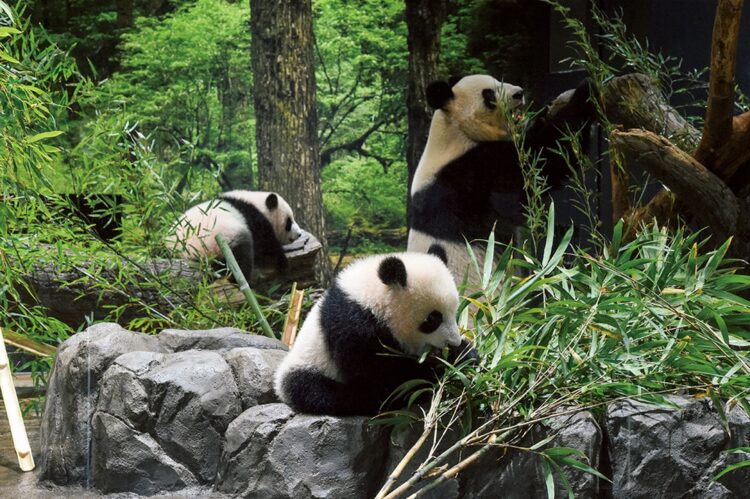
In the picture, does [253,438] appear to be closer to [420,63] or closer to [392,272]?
[392,272]

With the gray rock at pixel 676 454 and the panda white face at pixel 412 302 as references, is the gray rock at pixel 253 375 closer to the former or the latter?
the panda white face at pixel 412 302

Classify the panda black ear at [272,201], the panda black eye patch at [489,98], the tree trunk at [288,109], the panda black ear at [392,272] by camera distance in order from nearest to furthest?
the panda black ear at [392,272] < the panda black eye patch at [489,98] < the panda black ear at [272,201] < the tree trunk at [288,109]

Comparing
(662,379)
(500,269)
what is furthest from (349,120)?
(662,379)

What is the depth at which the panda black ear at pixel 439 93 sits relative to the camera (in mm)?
4211

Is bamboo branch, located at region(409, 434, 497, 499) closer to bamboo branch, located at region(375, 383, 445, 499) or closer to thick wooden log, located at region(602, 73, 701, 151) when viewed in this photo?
bamboo branch, located at region(375, 383, 445, 499)

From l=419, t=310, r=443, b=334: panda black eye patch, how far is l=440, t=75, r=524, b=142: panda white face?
5.68 ft

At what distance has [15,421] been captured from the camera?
3.29m

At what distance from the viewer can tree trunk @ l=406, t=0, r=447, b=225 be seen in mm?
6133

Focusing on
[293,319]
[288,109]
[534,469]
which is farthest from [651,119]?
[288,109]

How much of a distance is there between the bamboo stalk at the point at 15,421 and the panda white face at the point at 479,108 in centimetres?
232

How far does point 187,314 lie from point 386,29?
2883 millimetres

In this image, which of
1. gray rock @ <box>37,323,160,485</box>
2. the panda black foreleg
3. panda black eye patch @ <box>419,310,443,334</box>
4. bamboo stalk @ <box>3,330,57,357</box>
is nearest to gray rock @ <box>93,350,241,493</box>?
gray rock @ <box>37,323,160,485</box>

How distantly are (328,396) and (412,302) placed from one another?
422 mm

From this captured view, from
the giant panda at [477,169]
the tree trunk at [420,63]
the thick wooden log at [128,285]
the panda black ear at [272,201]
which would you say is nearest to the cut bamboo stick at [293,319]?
the thick wooden log at [128,285]
